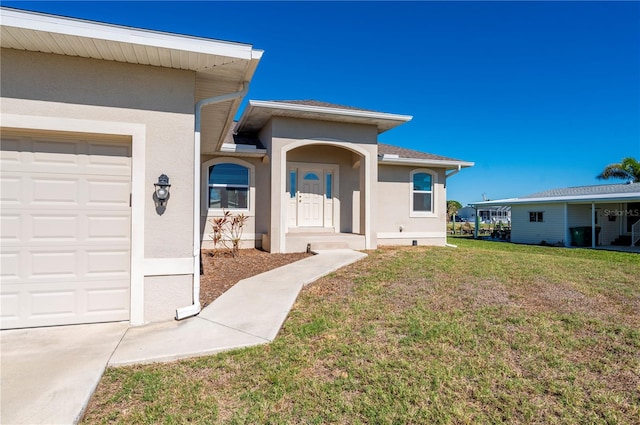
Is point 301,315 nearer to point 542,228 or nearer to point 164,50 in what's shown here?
point 164,50

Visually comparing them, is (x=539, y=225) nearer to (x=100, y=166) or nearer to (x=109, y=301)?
(x=109, y=301)

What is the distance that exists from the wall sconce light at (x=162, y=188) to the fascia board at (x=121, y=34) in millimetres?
1631

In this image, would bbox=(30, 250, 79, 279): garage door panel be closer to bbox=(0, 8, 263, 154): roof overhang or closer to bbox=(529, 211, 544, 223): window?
bbox=(0, 8, 263, 154): roof overhang

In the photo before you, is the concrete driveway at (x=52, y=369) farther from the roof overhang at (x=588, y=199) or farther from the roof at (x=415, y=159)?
the roof overhang at (x=588, y=199)

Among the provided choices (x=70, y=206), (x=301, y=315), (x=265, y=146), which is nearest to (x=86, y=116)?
(x=70, y=206)

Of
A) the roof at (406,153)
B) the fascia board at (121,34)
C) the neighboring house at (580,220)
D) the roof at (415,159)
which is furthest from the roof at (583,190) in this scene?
the fascia board at (121,34)

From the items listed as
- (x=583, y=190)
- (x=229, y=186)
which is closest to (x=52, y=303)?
(x=229, y=186)

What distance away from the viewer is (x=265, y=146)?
33.7 feet

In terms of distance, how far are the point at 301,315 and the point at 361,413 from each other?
7.03 ft

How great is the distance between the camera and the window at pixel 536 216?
19.8m

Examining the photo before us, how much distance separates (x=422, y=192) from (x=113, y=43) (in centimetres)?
1164

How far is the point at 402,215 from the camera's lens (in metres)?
12.8

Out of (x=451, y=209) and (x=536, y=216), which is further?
(x=451, y=209)

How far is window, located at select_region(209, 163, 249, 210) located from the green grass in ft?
20.8
